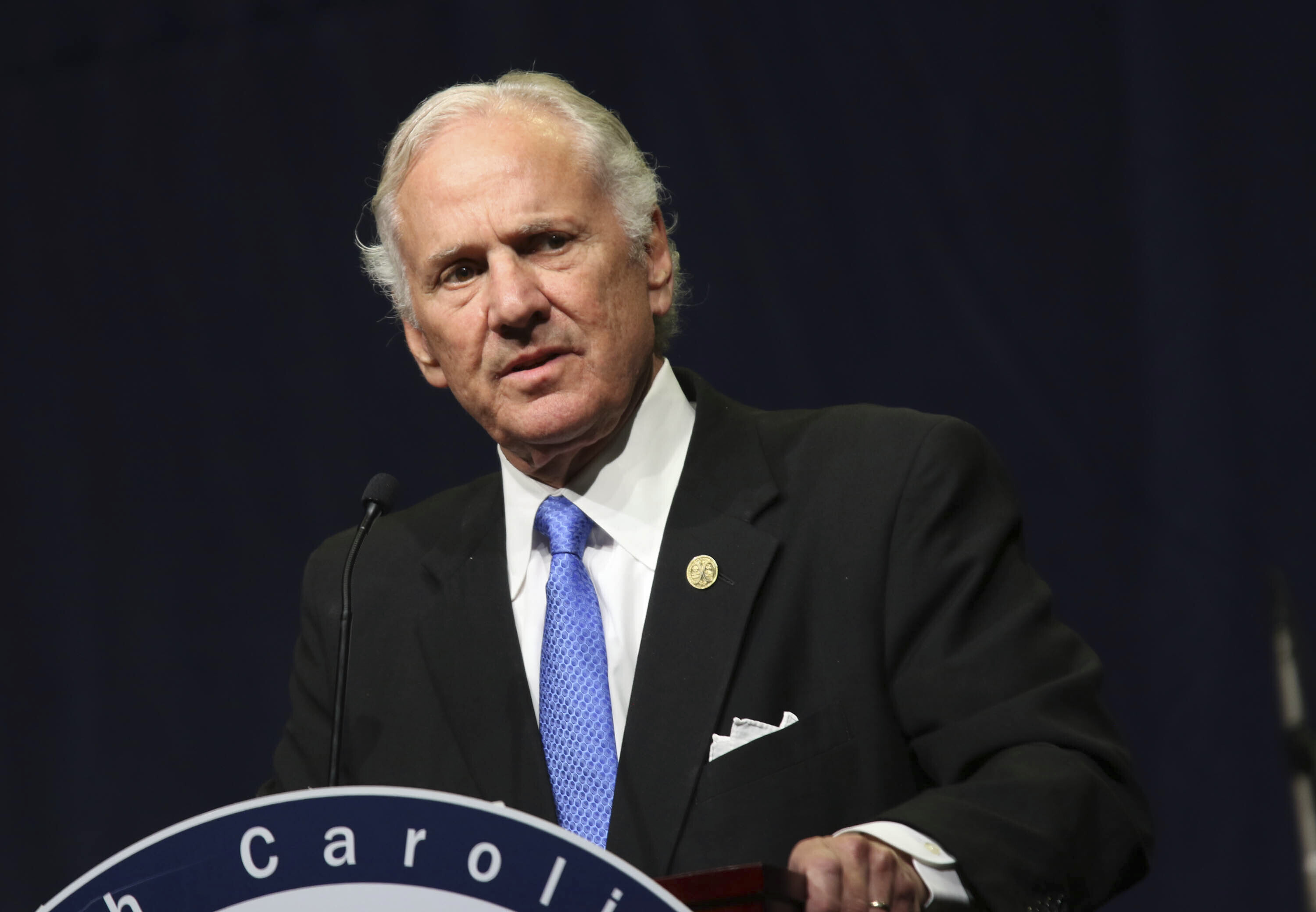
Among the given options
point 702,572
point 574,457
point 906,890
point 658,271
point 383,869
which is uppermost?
point 658,271

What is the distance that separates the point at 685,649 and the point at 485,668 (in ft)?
0.90

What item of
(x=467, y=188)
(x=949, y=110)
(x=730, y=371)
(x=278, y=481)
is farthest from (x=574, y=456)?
(x=278, y=481)

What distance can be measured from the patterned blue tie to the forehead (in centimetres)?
42

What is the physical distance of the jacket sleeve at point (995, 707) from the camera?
1.20m

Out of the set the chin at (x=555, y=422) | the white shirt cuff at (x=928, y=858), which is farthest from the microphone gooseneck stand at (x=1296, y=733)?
the chin at (x=555, y=422)

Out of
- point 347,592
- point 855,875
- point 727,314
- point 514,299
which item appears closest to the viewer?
point 855,875

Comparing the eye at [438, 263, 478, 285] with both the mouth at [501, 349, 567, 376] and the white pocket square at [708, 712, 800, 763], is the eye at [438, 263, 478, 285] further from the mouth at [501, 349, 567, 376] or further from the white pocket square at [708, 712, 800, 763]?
the white pocket square at [708, 712, 800, 763]

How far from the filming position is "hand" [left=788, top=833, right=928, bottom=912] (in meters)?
Answer: 0.99

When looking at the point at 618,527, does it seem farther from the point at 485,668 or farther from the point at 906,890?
the point at 906,890

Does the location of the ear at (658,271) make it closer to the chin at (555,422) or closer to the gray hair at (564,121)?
the gray hair at (564,121)

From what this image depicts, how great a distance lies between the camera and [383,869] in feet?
3.06

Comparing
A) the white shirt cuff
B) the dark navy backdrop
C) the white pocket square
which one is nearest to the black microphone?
the white pocket square

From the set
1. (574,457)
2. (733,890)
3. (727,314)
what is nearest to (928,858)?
(733,890)

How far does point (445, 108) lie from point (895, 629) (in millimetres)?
856
